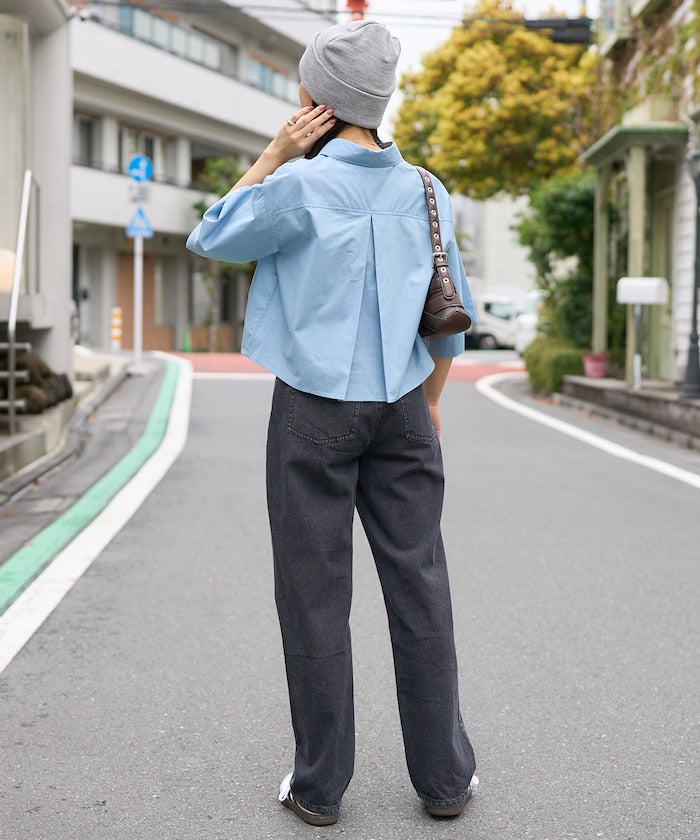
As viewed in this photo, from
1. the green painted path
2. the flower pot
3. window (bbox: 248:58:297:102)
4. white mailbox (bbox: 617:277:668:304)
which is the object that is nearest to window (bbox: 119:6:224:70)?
window (bbox: 248:58:297:102)

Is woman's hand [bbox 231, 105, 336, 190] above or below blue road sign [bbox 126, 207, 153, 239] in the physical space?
below

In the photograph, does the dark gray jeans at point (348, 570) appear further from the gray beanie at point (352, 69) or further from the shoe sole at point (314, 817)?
the gray beanie at point (352, 69)

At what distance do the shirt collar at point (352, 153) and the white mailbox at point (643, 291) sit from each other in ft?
38.2

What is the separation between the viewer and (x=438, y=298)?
9.25ft

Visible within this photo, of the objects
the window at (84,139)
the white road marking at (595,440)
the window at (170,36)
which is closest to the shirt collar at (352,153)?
the white road marking at (595,440)

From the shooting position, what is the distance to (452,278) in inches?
114

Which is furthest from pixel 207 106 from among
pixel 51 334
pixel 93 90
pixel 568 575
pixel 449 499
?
pixel 568 575

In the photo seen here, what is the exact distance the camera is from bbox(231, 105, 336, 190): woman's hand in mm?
2715

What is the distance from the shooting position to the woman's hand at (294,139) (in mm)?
2715

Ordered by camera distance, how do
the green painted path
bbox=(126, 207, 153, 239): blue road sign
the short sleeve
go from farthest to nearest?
bbox=(126, 207, 153, 239): blue road sign, the green painted path, the short sleeve

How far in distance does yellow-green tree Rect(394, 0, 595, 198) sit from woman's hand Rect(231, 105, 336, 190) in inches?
871

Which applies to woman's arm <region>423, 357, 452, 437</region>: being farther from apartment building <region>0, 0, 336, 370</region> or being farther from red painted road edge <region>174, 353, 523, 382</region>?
apartment building <region>0, 0, 336, 370</region>

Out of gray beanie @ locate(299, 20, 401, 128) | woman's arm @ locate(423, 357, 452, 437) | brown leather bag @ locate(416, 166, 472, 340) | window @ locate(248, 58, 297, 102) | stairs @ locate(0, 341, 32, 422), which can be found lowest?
stairs @ locate(0, 341, 32, 422)

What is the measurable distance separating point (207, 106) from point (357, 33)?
110 ft
